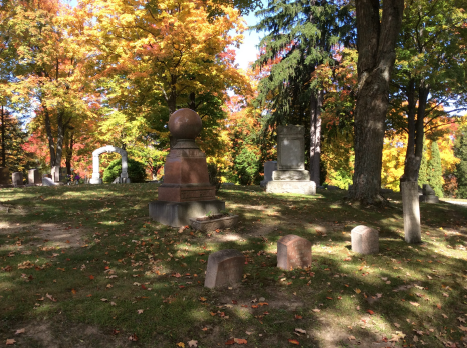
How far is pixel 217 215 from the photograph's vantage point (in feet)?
24.5

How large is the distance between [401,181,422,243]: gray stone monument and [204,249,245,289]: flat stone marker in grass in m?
3.95

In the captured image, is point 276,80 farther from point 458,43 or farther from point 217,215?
point 217,215

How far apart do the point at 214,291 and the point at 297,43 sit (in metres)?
18.4

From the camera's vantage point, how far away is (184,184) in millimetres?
7602

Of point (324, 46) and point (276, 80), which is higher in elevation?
point (324, 46)

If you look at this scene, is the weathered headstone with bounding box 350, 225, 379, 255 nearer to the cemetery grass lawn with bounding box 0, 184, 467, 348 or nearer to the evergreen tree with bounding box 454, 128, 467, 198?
the cemetery grass lawn with bounding box 0, 184, 467, 348

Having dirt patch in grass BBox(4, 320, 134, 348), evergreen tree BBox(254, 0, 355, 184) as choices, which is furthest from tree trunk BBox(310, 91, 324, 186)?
dirt patch in grass BBox(4, 320, 134, 348)

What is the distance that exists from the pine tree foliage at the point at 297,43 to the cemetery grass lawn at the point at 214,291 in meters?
12.5

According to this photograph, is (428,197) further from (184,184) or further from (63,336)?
(63,336)

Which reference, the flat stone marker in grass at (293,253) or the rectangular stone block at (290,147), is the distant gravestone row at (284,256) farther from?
the rectangular stone block at (290,147)

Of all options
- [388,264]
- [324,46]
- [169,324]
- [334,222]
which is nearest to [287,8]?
[324,46]

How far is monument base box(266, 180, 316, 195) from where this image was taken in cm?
1457

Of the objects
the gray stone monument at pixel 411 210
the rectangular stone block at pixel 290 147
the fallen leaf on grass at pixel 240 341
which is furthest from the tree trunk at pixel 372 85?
the fallen leaf on grass at pixel 240 341

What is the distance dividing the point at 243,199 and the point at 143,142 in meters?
18.1
